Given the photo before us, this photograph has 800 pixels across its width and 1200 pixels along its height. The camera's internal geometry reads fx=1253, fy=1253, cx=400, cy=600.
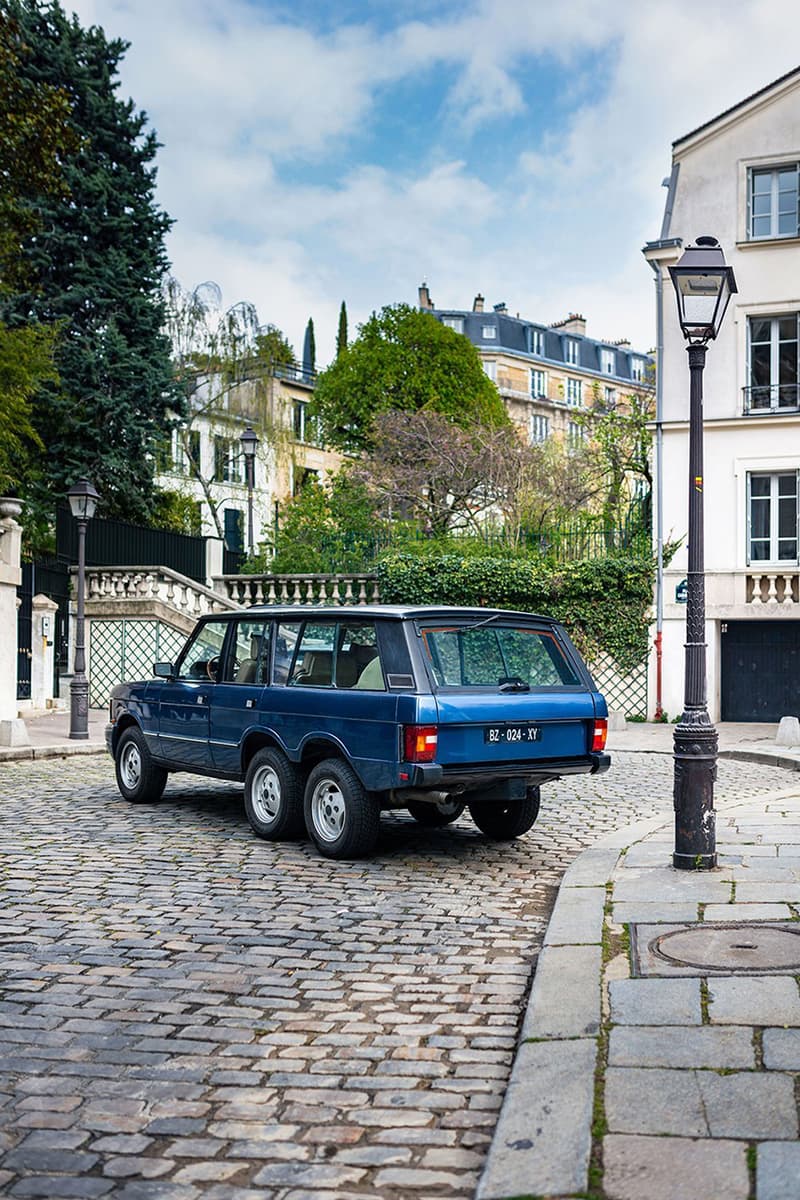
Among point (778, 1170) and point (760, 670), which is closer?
point (778, 1170)

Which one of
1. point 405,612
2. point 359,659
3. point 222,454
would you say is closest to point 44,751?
point 359,659

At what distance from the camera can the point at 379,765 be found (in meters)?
8.28

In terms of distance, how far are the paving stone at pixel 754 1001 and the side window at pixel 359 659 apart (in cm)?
371

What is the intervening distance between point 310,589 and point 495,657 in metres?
18.5

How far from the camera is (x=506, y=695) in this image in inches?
336

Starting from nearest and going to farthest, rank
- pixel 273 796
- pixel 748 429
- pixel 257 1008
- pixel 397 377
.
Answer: pixel 257 1008, pixel 273 796, pixel 748 429, pixel 397 377

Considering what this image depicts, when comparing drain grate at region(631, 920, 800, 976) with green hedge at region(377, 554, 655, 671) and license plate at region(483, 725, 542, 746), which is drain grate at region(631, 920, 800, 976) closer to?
license plate at region(483, 725, 542, 746)

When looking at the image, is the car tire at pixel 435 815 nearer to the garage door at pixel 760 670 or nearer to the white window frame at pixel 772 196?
the garage door at pixel 760 670

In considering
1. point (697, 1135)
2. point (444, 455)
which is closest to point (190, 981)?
point (697, 1135)

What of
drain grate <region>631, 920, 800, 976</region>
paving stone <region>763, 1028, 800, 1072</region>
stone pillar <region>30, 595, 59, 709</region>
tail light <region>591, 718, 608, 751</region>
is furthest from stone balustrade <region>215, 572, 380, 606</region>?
paving stone <region>763, 1028, 800, 1072</region>

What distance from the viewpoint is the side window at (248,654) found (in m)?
9.84

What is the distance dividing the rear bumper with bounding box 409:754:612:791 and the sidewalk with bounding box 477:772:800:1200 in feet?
3.24

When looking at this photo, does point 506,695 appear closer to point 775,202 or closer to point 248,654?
point 248,654

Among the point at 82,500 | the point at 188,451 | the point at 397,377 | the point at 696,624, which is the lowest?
the point at 696,624
